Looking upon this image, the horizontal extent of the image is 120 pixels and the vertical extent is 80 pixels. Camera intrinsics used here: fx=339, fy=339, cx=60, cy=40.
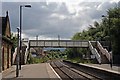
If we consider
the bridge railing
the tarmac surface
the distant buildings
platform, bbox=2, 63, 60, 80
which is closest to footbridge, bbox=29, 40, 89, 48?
the bridge railing

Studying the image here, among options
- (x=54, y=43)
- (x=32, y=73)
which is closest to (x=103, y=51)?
(x=54, y=43)

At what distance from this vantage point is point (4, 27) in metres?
54.9

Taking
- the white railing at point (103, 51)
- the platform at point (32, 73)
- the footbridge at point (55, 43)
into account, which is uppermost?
the footbridge at point (55, 43)

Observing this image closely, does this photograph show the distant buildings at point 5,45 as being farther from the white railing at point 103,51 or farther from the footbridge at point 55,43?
the footbridge at point 55,43

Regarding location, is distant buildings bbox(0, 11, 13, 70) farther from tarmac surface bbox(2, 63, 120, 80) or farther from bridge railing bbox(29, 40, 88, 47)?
bridge railing bbox(29, 40, 88, 47)

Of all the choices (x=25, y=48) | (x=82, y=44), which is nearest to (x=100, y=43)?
(x=82, y=44)

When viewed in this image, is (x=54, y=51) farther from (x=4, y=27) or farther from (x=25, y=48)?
(x=4, y=27)

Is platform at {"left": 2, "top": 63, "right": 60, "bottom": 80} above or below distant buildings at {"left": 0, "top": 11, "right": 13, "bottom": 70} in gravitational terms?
below

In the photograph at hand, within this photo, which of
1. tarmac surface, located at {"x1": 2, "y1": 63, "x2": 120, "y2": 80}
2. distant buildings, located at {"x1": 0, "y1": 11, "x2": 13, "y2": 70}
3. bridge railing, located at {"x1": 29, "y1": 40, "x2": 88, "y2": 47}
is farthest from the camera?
bridge railing, located at {"x1": 29, "y1": 40, "x2": 88, "y2": 47}

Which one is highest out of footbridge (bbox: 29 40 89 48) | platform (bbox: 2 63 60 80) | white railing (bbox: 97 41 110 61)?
footbridge (bbox: 29 40 89 48)

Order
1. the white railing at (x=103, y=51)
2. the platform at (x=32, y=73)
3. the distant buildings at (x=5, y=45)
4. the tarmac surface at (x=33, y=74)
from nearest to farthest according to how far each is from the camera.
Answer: the tarmac surface at (x=33, y=74), the platform at (x=32, y=73), the distant buildings at (x=5, y=45), the white railing at (x=103, y=51)

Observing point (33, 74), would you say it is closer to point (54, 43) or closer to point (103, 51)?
point (103, 51)

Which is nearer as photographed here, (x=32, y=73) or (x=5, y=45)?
(x=32, y=73)

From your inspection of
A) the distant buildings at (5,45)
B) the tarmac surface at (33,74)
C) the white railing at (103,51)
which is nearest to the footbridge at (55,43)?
the white railing at (103,51)
